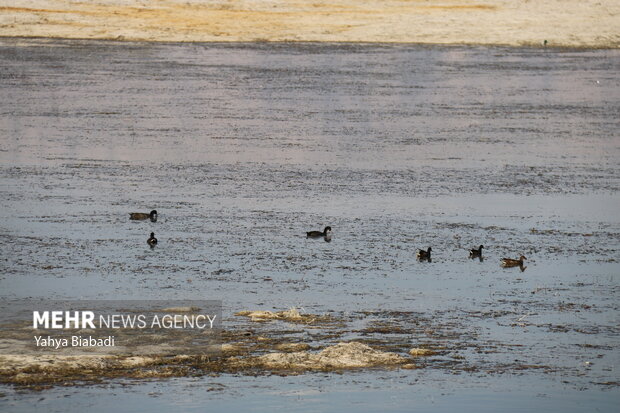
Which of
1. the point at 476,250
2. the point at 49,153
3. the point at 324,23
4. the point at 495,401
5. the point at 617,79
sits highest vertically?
the point at 324,23

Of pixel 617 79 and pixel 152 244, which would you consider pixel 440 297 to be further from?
pixel 617 79

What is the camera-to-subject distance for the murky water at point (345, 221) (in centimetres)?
1098

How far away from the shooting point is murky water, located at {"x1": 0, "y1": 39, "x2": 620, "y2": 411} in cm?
1098

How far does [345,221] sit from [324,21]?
132 ft

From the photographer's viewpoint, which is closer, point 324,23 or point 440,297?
point 440,297

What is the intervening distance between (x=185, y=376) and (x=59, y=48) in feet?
133

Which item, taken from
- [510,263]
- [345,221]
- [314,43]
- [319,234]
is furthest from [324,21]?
[510,263]

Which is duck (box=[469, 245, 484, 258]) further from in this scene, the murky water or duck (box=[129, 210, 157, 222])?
duck (box=[129, 210, 157, 222])

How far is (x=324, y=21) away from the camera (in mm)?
57281

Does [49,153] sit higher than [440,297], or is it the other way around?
[49,153]

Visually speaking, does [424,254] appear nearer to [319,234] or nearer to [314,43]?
[319,234]

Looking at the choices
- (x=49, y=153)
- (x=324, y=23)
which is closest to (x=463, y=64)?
(x=324, y=23)

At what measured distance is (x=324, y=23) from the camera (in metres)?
57.0

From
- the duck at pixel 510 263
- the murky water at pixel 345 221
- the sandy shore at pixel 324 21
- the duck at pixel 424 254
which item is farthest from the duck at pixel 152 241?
the sandy shore at pixel 324 21
